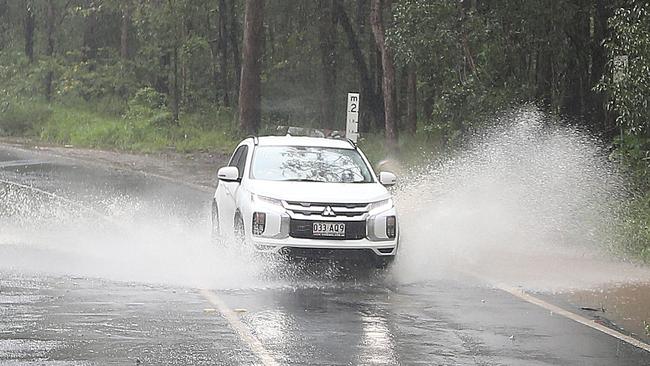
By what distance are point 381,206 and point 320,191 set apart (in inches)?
28.4

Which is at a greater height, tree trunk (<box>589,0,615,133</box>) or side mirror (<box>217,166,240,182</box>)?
tree trunk (<box>589,0,615,133</box>)

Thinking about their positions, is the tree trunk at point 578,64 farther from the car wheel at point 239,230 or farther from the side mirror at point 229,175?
the car wheel at point 239,230

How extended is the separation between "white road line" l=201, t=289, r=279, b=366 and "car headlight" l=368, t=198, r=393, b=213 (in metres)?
2.25

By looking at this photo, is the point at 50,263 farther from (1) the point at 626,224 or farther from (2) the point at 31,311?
(1) the point at 626,224

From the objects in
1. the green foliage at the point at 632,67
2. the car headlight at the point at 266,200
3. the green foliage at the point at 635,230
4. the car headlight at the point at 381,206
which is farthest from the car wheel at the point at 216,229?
the green foliage at the point at 632,67

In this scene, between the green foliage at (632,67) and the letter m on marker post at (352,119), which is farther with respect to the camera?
the letter m on marker post at (352,119)

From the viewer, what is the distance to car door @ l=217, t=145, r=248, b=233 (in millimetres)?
14441

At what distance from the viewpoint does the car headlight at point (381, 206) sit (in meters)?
13.3

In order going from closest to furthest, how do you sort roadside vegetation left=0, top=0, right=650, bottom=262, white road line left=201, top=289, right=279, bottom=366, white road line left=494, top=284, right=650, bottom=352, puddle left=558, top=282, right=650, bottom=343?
white road line left=201, top=289, right=279, bottom=366 → white road line left=494, top=284, right=650, bottom=352 → puddle left=558, top=282, right=650, bottom=343 → roadside vegetation left=0, top=0, right=650, bottom=262

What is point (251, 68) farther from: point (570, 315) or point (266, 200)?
point (570, 315)

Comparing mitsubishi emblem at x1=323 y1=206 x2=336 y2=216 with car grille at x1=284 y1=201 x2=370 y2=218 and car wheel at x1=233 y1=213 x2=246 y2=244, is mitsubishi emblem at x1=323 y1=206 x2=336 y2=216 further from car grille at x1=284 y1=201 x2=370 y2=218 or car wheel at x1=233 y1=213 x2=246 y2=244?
car wheel at x1=233 y1=213 x2=246 y2=244

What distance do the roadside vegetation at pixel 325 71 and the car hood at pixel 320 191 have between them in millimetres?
4175

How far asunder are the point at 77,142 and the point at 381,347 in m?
35.3

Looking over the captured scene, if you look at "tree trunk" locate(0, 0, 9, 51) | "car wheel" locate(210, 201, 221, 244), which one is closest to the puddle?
"car wheel" locate(210, 201, 221, 244)
